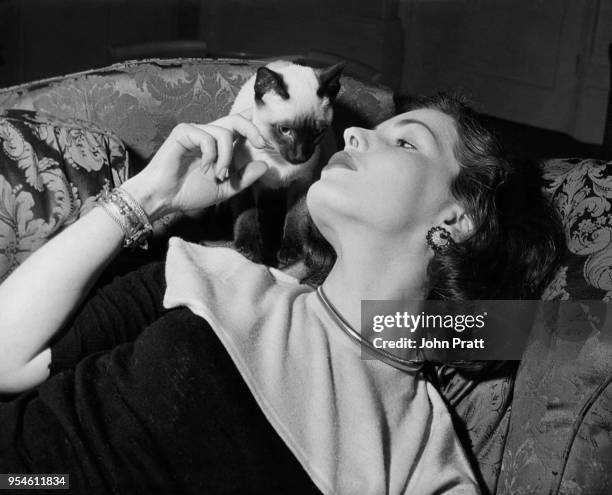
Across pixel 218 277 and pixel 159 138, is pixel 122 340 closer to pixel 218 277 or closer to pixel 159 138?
pixel 218 277

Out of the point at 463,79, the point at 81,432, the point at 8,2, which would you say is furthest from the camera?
the point at 463,79

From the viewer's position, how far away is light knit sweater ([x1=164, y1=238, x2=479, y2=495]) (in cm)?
83

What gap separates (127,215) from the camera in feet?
2.87

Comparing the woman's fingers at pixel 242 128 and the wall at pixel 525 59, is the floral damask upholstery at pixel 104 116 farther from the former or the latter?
the wall at pixel 525 59

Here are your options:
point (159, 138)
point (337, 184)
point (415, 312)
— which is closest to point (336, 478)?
point (415, 312)

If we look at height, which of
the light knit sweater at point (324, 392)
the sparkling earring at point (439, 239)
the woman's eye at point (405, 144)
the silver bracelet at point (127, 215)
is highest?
the woman's eye at point (405, 144)

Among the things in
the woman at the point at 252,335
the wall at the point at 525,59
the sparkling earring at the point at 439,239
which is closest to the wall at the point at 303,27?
the wall at the point at 525,59

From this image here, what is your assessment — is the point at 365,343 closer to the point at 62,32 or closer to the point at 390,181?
the point at 390,181

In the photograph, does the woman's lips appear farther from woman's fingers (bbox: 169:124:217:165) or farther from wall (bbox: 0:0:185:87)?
wall (bbox: 0:0:185:87)

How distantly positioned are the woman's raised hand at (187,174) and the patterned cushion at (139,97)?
207mm

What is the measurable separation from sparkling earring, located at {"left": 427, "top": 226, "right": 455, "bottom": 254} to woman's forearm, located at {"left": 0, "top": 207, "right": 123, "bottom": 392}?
0.39 metres

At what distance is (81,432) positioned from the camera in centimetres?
79

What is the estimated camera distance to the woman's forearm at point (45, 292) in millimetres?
811

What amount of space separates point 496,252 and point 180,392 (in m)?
0.47
